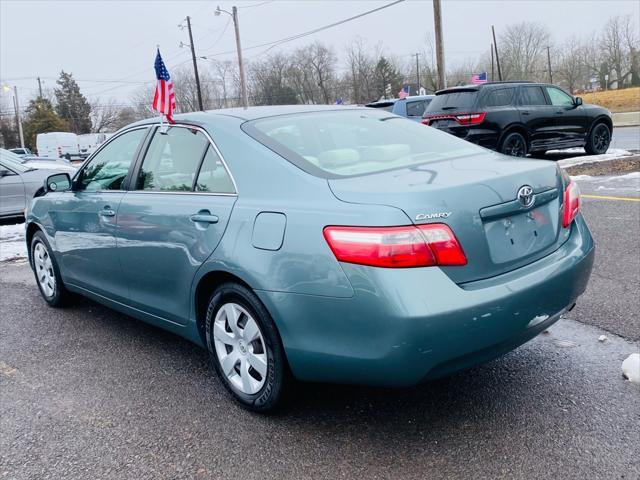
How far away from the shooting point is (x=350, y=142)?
3.29 metres

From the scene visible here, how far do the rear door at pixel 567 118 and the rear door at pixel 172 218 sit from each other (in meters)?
11.1

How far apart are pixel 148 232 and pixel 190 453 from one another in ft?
4.38

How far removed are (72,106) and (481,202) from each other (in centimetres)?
9083

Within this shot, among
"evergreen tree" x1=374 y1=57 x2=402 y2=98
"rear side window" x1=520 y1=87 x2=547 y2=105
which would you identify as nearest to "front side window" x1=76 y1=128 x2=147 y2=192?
"rear side window" x1=520 y1=87 x2=547 y2=105

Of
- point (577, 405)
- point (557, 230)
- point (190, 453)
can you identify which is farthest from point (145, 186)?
point (577, 405)

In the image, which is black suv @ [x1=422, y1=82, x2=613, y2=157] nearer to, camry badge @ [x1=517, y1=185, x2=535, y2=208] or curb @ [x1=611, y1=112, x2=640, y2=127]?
camry badge @ [x1=517, y1=185, x2=535, y2=208]

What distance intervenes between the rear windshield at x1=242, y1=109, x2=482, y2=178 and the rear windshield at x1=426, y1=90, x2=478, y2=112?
859cm

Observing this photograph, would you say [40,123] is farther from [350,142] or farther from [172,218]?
[350,142]

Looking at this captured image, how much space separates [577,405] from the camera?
114 inches

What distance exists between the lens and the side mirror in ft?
15.3

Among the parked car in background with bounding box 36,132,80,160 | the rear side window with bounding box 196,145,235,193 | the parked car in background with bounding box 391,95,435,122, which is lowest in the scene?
the rear side window with bounding box 196,145,235,193

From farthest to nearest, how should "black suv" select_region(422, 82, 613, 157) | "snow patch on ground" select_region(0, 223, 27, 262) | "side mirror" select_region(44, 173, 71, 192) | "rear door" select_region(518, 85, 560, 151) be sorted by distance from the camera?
1. "rear door" select_region(518, 85, 560, 151)
2. "black suv" select_region(422, 82, 613, 157)
3. "snow patch on ground" select_region(0, 223, 27, 262)
4. "side mirror" select_region(44, 173, 71, 192)

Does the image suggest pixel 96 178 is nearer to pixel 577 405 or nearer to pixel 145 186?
pixel 145 186

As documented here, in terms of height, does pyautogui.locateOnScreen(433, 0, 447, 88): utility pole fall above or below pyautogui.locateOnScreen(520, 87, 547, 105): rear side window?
above
